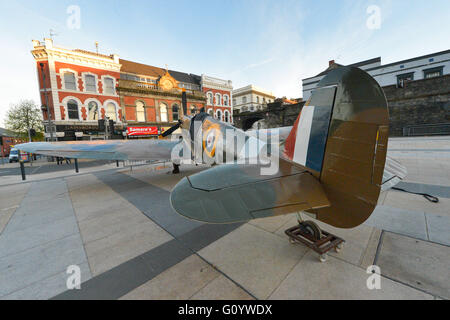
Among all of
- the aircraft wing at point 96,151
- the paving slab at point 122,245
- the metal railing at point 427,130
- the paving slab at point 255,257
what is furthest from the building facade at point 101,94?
the metal railing at point 427,130

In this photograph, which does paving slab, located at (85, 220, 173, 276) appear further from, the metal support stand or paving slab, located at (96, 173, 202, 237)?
the metal support stand

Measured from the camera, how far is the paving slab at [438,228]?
3.15m

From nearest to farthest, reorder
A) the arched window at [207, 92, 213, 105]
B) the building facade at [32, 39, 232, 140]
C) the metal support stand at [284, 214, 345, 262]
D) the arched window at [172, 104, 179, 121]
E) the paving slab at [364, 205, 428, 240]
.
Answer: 1. the metal support stand at [284, 214, 345, 262]
2. the paving slab at [364, 205, 428, 240]
3. the building facade at [32, 39, 232, 140]
4. the arched window at [172, 104, 179, 121]
5. the arched window at [207, 92, 213, 105]

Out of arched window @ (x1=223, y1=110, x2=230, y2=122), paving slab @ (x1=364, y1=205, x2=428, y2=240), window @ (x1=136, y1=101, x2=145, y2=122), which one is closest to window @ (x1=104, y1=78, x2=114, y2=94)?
window @ (x1=136, y1=101, x2=145, y2=122)

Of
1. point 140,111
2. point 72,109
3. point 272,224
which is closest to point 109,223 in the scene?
point 272,224

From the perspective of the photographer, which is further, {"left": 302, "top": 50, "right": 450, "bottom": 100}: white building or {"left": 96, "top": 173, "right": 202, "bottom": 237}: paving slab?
{"left": 302, "top": 50, "right": 450, "bottom": 100}: white building

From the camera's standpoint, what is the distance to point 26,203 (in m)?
6.06

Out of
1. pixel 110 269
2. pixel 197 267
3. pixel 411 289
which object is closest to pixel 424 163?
pixel 411 289

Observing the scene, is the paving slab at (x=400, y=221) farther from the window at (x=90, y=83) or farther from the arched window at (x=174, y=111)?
the window at (x=90, y=83)

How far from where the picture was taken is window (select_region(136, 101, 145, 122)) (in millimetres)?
26516

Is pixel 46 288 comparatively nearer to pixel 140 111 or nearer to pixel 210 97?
pixel 140 111

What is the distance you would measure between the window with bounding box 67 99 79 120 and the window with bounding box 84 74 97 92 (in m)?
2.51

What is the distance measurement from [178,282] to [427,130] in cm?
3342

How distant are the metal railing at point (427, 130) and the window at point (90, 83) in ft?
139
